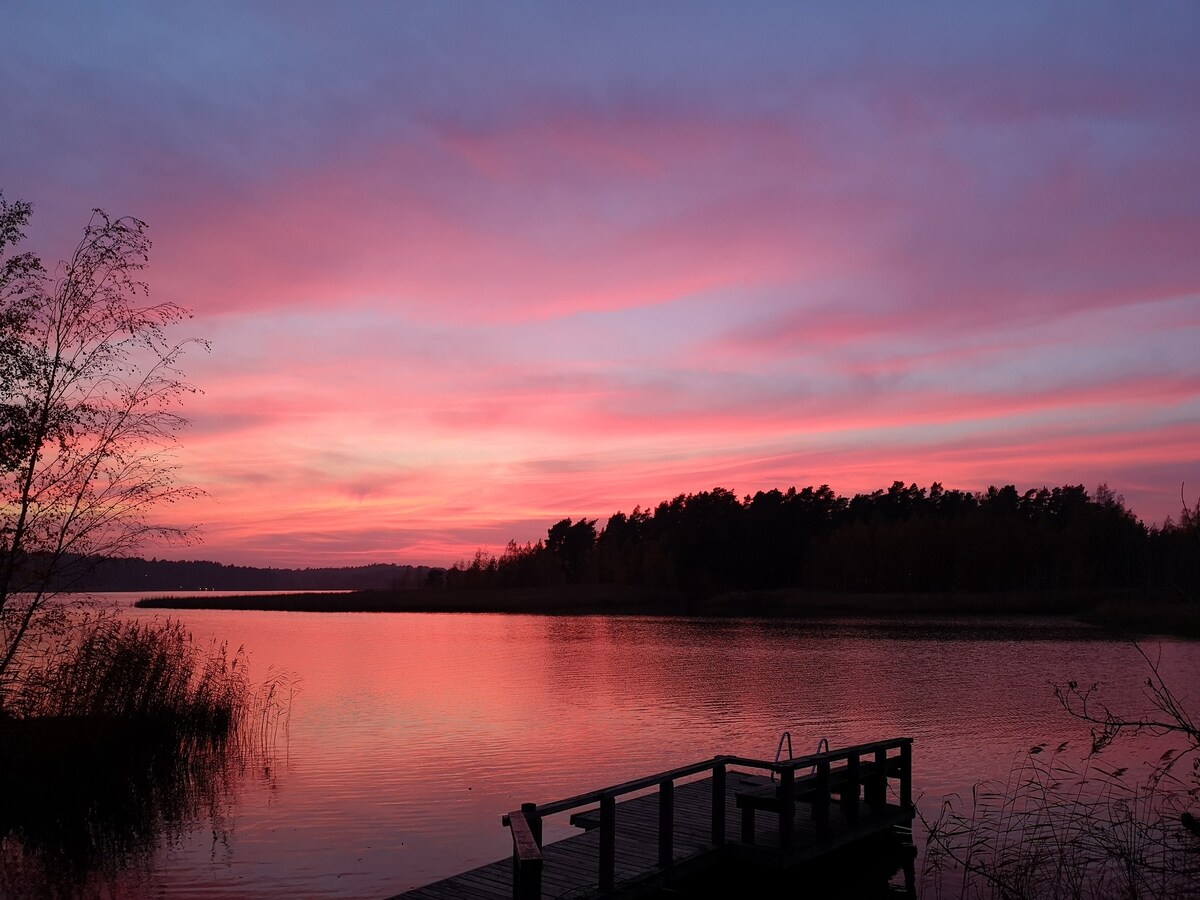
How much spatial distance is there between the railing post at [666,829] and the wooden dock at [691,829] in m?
0.02

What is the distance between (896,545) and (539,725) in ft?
380

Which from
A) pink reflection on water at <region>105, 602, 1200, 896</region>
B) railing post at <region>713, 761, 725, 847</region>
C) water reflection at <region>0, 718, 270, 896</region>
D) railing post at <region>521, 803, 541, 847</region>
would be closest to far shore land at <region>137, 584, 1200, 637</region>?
pink reflection on water at <region>105, 602, 1200, 896</region>

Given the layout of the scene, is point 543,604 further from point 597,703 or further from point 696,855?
point 696,855

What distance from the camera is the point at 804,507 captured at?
173m

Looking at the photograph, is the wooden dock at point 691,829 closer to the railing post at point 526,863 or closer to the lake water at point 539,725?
the railing post at point 526,863

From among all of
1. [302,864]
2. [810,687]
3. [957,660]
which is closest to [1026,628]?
[957,660]

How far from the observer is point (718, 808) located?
1569cm

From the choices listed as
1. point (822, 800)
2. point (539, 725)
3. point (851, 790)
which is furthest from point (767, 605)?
point (822, 800)

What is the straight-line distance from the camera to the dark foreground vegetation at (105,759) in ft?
56.7

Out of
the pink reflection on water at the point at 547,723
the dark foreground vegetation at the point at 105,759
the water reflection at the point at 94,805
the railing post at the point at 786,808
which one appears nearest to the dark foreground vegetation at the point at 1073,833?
the pink reflection on water at the point at 547,723

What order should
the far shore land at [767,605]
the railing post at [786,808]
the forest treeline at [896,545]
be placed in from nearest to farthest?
the railing post at [786,808] → the far shore land at [767,605] → the forest treeline at [896,545]

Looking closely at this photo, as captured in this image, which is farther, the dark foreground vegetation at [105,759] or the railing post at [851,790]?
the railing post at [851,790]

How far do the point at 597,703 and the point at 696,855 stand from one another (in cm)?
2396

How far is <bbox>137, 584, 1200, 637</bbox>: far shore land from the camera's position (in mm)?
82250
